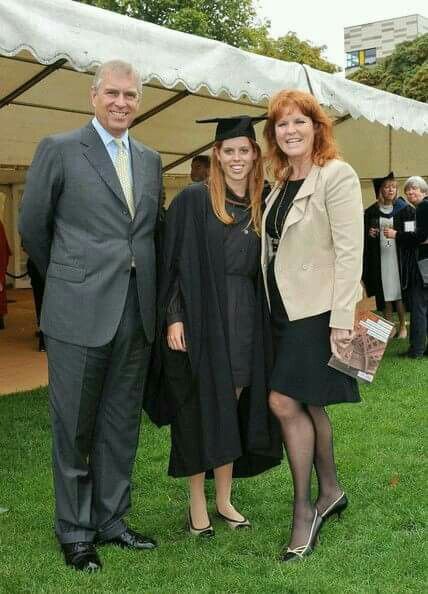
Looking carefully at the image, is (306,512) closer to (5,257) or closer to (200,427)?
(200,427)

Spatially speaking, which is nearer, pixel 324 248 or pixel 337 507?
pixel 324 248

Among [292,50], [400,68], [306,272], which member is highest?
[292,50]

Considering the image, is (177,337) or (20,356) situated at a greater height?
(177,337)

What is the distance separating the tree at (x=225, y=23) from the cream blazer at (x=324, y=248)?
31.8 m

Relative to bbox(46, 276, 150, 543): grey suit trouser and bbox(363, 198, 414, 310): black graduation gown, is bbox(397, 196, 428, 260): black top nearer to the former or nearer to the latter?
bbox(363, 198, 414, 310): black graduation gown

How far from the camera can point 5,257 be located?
9391 mm

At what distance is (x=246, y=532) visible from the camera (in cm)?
357

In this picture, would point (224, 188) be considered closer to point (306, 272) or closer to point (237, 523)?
point (306, 272)

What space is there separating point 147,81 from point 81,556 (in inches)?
119

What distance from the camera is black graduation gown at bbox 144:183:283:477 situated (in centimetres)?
327

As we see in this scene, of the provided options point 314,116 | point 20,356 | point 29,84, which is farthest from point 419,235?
point 314,116

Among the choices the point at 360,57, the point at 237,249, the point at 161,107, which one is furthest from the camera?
the point at 360,57

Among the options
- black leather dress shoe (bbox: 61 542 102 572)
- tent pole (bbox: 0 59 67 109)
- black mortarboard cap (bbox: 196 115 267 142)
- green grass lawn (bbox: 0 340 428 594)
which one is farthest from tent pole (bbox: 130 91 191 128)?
black leather dress shoe (bbox: 61 542 102 572)

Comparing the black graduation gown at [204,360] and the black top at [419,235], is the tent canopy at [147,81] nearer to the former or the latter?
the black top at [419,235]
